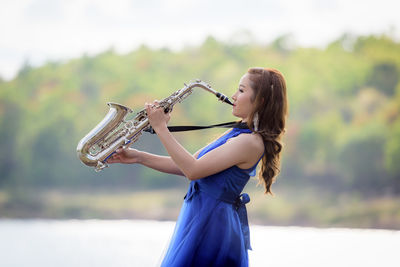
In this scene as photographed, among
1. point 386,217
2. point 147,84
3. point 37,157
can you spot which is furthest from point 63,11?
point 386,217

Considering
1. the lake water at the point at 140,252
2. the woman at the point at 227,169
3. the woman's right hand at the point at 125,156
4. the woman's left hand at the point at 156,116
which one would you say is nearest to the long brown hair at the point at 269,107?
the woman at the point at 227,169

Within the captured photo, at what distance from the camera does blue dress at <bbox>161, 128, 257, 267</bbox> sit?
2164mm

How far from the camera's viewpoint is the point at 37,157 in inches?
741

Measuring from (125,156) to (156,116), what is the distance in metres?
0.40

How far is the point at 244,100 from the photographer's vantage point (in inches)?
90.0

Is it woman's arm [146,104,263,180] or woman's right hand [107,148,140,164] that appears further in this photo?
woman's right hand [107,148,140,164]

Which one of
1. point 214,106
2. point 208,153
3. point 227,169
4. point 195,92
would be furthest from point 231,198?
point 195,92

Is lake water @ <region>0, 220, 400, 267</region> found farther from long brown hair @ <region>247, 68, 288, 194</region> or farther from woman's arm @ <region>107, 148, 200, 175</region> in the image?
long brown hair @ <region>247, 68, 288, 194</region>

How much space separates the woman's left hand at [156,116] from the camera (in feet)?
7.13

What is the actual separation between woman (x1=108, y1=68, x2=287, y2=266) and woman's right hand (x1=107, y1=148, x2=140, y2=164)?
0.33m

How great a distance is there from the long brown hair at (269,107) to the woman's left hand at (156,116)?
0.36 meters

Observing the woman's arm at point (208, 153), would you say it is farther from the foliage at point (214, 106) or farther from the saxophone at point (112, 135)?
the foliage at point (214, 106)

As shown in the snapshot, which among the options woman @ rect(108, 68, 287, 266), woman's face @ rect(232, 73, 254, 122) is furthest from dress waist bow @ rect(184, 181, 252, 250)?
woman's face @ rect(232, 73, 254, 122)

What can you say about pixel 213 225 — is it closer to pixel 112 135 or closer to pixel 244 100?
pixel 244 100
